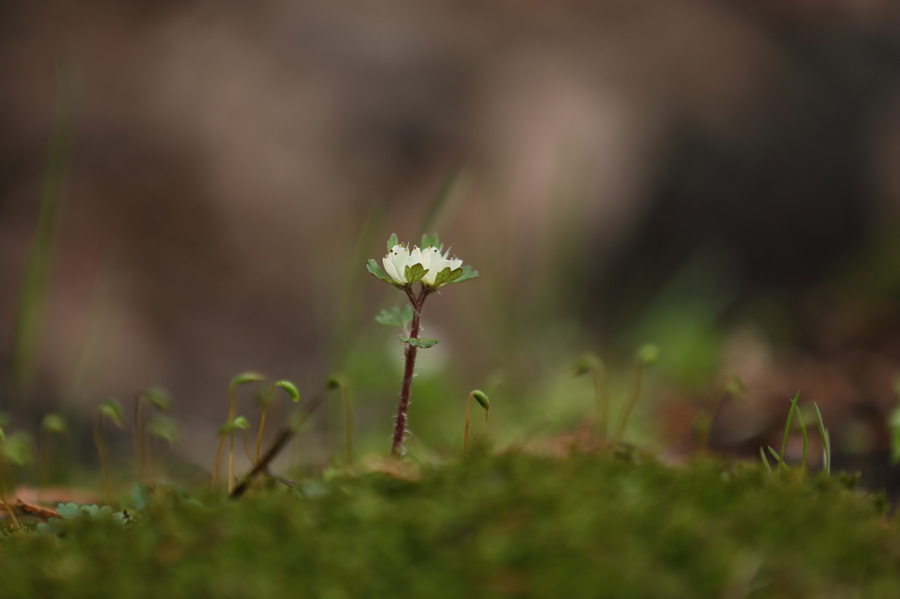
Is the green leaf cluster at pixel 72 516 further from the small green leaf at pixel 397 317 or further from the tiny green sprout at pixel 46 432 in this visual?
the small green leaf at pixel 397 317

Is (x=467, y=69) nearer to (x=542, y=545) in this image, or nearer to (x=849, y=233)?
(x=849, y=233)

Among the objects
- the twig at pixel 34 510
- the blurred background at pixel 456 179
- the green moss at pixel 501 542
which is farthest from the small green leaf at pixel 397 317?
the blurred background at pixel 456 179

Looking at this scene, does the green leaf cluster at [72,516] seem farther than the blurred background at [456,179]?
No

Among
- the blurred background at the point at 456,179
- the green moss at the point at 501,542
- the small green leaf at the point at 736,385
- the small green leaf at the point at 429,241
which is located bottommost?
the green moss at the point at 501,542

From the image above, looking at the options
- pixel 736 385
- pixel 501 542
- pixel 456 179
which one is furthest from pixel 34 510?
pixel 456 179

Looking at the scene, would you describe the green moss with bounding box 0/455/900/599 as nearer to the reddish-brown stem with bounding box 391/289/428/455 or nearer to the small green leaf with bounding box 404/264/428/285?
the reddish-brown stem with bounding box 391/289/428/455

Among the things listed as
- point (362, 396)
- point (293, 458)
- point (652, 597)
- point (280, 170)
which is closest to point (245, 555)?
point (652, 597)

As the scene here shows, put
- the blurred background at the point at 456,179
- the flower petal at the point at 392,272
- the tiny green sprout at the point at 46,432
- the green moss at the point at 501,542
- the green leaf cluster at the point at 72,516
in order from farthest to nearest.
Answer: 1. the blurred background at the point at 456,179
2. the tiny green sprout at the point at 46,432
3. the flower petal at the point at 392,272
4. the green leaf cluster at the point at 72,516
5. the green moss at the point at 501,542

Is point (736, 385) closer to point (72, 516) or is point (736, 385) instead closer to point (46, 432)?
point (72, 516)
